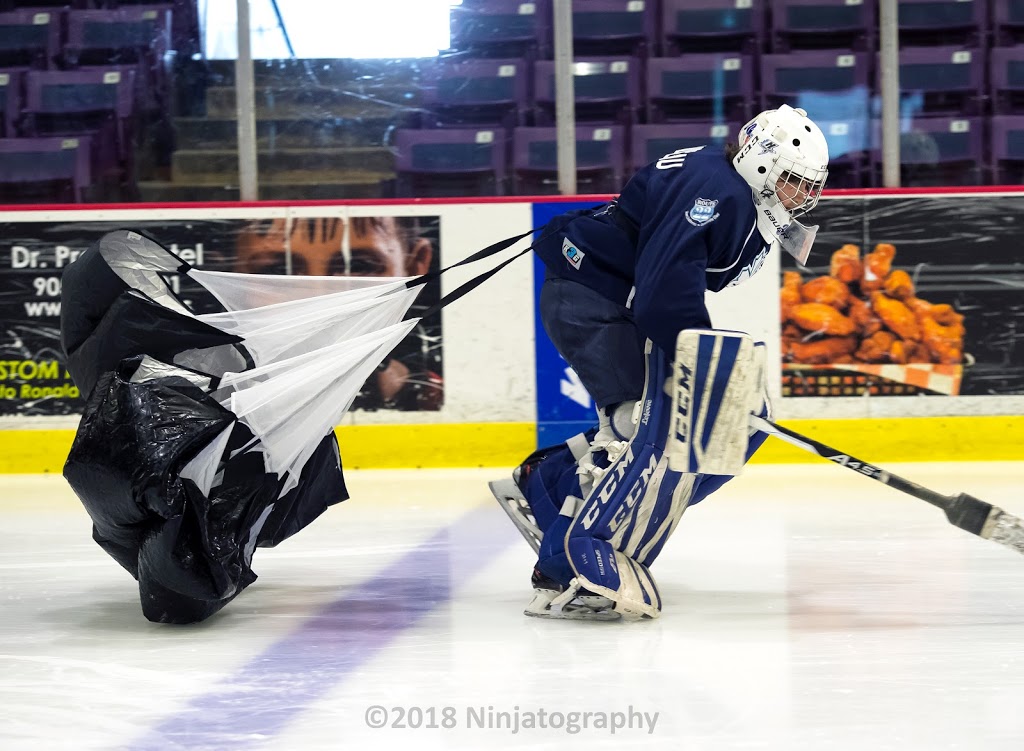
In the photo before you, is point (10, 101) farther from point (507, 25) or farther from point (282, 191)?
point (507, 25)

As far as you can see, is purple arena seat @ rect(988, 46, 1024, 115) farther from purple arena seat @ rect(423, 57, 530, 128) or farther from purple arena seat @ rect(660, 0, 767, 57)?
purple arena seat @ rect(423, 57, 530, 128)

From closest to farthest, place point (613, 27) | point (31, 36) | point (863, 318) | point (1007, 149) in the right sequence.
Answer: point (863, 318) < point (1007, 149) < point (613, 27) < point (31, 36)

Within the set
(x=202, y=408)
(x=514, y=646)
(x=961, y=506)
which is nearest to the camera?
(x=514, y=646)

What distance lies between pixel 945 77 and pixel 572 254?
323 centimetres

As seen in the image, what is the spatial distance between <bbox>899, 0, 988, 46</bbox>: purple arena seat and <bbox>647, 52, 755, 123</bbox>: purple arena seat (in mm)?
686

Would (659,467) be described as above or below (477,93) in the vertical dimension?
below

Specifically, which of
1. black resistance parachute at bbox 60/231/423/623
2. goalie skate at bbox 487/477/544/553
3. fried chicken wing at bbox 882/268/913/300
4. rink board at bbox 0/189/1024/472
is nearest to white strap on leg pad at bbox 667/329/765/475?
goalie skate at bbox 487/477/544/553

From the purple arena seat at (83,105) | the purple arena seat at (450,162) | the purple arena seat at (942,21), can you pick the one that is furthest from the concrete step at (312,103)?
the purple arena seat at (942,21)

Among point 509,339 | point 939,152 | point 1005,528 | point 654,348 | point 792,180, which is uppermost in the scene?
point 939,152

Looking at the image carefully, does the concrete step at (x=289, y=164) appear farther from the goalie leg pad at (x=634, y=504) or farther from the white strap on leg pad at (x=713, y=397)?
the white strap on leg pad at (x=713, y=397)

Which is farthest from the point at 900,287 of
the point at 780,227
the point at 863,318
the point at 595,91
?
the point at 780,227

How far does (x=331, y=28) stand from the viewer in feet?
17.9

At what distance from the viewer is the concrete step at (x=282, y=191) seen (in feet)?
17.4

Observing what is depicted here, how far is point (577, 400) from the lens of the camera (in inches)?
200
